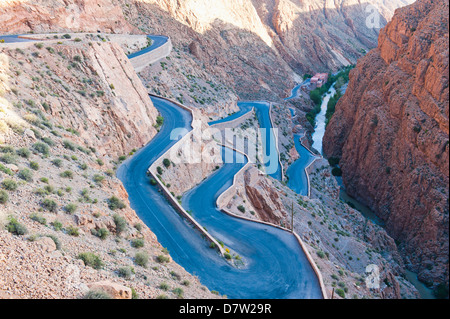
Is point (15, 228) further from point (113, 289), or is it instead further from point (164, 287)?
point (164, 287)

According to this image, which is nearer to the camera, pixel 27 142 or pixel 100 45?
pixel 27 142

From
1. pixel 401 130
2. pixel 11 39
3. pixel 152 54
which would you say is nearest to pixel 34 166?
pixel 11 39

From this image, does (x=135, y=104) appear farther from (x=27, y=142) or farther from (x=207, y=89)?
(x=207, y=89)

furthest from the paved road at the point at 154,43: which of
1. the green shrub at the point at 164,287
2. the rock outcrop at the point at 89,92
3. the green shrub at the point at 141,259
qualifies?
the green shrub at the point at 164,287

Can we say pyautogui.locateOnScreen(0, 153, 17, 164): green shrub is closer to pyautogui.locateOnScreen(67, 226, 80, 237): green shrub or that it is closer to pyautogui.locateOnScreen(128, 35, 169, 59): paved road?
pyautogui.locateOnScreen(67, 226, 80, 237): green shrub

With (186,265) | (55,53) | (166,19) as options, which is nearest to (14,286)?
(186,265)

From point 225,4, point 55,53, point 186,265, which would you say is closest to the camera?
point 186,265

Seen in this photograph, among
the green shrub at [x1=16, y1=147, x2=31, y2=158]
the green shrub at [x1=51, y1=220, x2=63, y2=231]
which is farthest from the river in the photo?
the green shrub at [x1=16, y1=147, x2=31, y2=158]
